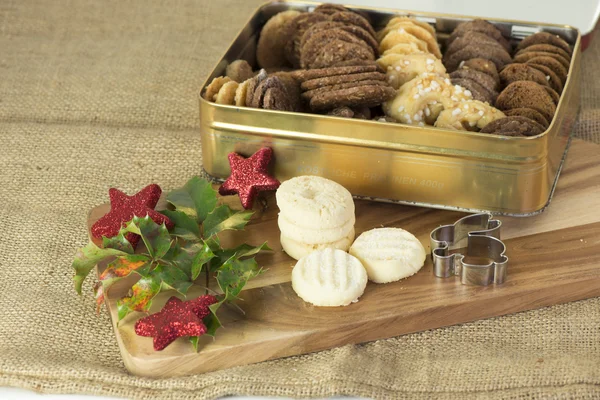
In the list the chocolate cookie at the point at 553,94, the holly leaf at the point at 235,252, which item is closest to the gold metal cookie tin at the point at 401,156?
the chocolate cookie at the point at 553,94

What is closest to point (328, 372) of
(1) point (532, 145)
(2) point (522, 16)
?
(1) point (532, 145)

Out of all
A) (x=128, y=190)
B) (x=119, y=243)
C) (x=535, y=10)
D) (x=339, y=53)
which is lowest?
(x=128, y=190)

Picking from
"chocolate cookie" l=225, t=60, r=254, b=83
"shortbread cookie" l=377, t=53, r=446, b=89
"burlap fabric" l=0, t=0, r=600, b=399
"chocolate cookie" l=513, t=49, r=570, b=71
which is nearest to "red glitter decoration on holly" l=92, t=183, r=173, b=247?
"burlap fabric" l=0, t=0, r=600, b=399

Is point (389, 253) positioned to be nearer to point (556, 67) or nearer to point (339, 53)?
point (339, 53)

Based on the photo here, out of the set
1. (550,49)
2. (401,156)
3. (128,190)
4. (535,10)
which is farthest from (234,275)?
(535,10)

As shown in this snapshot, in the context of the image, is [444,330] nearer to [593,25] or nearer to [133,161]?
[133,161]

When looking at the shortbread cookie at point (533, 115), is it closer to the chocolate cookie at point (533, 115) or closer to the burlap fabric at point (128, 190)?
the chocolate cookie at point (533, 115)

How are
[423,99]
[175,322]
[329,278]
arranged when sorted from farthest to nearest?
[423,99] < [329,278] < [175,322]
